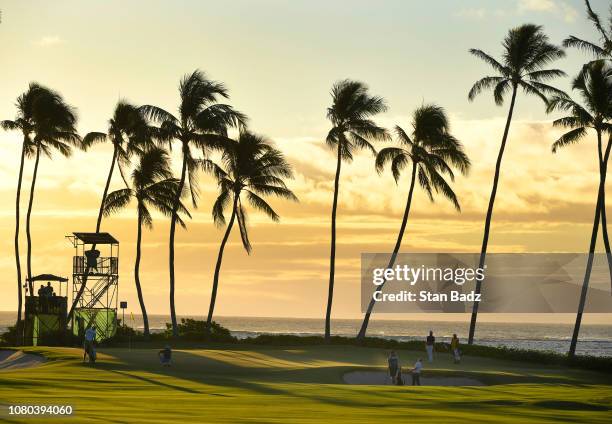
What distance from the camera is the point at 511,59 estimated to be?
7244 centimetres

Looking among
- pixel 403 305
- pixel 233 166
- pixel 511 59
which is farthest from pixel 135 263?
pixel 511 59

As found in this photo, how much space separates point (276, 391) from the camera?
39.0 m

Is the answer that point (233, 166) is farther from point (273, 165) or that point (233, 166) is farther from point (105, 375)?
point (105, 375)

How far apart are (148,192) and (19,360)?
27.3 metres

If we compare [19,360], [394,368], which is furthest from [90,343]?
[394,368]

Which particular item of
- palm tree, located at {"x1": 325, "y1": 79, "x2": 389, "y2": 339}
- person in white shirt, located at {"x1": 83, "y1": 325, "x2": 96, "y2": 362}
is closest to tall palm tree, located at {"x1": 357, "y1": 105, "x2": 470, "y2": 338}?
palm tree, located at {"x1": 325, "y1": 79, "x2": 389, "y2": 339}

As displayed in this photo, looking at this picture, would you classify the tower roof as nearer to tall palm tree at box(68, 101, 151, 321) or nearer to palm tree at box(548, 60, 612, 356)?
tall palm tree at box(68, 101, 151, 321)

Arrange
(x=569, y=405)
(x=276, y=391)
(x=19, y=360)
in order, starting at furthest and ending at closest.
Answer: (x=19, y=360) → (x=276, y=391) → (x=569, y=405)

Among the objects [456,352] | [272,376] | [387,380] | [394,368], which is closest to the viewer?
[272,376]

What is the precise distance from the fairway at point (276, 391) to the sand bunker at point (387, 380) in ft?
1.62

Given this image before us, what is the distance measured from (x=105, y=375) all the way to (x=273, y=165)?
35020 millimetres

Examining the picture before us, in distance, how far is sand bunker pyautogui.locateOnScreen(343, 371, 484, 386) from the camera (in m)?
50.8

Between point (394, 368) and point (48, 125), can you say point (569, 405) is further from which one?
point (48, 125)

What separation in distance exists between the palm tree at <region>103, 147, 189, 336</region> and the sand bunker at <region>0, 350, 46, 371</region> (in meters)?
22.9
